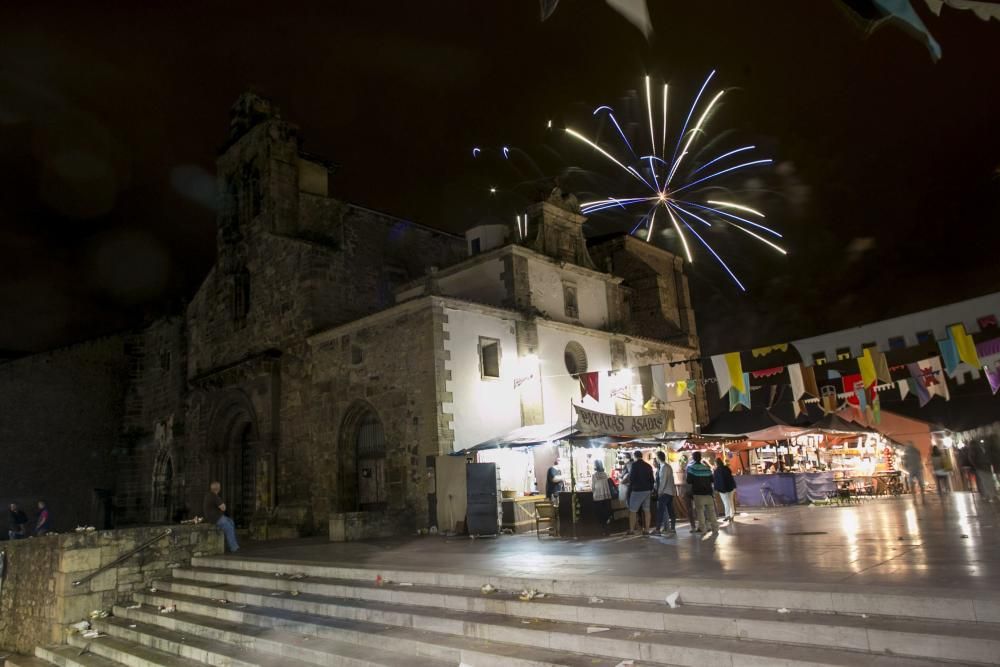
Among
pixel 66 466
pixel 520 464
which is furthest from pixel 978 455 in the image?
pixel 66 466

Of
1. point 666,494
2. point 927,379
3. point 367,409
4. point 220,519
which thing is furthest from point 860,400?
point 220,519

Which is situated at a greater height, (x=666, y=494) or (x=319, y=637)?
(x=666, y=494)

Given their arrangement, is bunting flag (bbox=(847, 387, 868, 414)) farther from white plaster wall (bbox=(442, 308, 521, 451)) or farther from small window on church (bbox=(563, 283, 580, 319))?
white plaster wall (bbox=(442, 308, 521, 451))

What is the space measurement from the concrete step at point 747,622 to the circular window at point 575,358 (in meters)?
13.3

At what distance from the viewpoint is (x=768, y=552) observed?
356 inches

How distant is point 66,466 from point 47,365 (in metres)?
4.10

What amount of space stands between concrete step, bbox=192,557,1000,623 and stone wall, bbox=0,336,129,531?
22628 millimetres

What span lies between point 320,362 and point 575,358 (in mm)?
8323

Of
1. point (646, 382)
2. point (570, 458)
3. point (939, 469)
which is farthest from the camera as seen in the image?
point (646, 382)

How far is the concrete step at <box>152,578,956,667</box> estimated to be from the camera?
5034 mm

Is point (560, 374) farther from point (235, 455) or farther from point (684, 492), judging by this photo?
point (235, 455)

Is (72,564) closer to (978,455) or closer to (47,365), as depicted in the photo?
(47,365)

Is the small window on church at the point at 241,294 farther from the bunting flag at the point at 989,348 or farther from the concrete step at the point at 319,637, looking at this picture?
the bunting flag at the point at 989,348

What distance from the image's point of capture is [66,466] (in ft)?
84.7
